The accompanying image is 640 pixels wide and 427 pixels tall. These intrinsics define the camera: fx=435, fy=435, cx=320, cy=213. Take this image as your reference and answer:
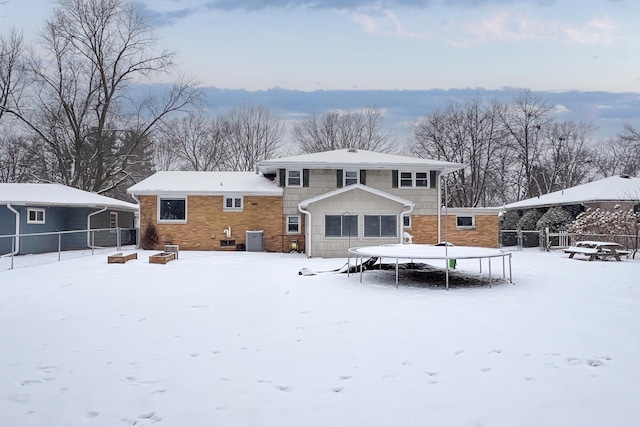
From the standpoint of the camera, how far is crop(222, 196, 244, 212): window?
20.1m

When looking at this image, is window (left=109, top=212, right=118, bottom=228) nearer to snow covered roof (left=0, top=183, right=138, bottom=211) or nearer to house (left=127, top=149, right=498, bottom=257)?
snow covered roof (left=0, top=183, right=138, bottom=211)

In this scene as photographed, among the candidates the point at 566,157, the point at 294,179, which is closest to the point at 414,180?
the point at 294,179

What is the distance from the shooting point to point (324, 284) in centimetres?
1031

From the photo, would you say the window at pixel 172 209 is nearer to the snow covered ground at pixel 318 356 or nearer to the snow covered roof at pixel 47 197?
the snow covered roof at pixel 47 197

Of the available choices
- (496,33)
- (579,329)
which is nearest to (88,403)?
(579,329)

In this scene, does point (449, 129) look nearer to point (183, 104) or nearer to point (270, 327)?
point (183, 104)

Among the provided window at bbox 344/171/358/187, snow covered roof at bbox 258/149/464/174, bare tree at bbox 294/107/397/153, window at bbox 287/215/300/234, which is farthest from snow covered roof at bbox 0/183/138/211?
bare tree at bbox 294/107/397/153

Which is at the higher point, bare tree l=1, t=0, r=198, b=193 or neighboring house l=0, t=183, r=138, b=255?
bare tree l=1, t=0, r=198, b=193

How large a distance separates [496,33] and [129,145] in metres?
25.3

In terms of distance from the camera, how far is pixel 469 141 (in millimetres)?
35438

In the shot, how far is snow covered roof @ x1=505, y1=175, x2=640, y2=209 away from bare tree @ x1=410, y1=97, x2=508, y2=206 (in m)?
9.49

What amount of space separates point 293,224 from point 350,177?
11.5ft

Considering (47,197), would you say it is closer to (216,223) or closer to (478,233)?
(216,223)

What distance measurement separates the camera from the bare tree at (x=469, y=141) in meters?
35.1
